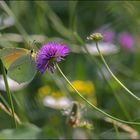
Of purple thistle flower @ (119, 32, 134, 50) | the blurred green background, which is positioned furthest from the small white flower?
purple thistle flower @ (119, 32, 134, 50)

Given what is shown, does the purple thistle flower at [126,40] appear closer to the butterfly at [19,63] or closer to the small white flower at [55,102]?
the small white flower at [55,102]

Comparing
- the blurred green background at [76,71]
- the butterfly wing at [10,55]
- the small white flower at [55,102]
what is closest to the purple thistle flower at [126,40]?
the blurred green background at [76,71]

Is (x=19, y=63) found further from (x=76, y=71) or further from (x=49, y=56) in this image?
(x=76, y=71)

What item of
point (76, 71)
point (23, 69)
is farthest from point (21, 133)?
point (76, 71)

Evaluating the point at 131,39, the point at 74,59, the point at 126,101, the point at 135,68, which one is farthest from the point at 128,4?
the point at 131,39

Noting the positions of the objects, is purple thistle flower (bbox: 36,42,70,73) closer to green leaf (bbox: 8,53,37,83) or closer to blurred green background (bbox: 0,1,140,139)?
green leaf (bbox: 8,53,37,83)

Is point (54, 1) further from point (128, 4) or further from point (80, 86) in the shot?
point (128, 4)
